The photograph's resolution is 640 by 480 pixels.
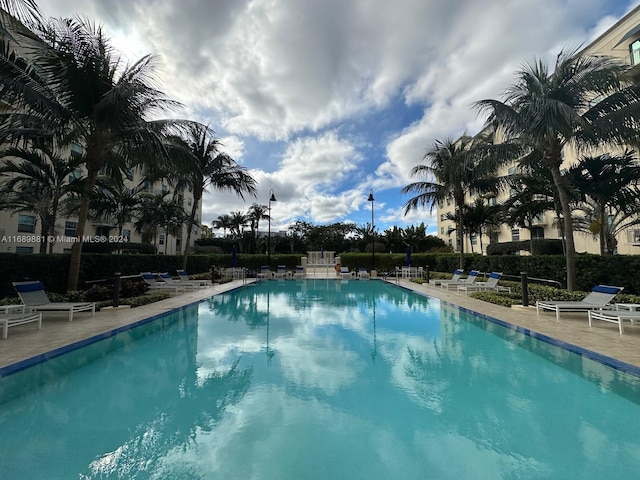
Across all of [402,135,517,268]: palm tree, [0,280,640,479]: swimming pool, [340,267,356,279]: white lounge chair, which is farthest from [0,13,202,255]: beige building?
[0,280,640,479]: swimming pool

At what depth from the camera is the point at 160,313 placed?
9055mm

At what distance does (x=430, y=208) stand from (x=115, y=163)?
17.0 m

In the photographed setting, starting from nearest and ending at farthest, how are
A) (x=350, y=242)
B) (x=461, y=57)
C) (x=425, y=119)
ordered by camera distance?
(x=461, y=57), (x=425, y=119), (x=350, y=242)

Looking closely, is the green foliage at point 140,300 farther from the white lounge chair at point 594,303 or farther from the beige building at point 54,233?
the white lounge chair at point 594,303

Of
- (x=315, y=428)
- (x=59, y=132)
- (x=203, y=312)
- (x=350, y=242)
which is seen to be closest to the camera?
(x=315, y=428)

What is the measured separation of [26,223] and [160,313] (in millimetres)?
26548

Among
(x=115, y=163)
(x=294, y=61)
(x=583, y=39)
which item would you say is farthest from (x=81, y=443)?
(x=583, y=39)

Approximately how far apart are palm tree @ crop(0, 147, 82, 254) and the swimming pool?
9.87 meters

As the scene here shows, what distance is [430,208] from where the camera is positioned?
19.8 meters

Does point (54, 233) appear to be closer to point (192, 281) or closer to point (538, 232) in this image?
point (192, 281)

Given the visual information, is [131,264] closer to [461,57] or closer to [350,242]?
[461,57]

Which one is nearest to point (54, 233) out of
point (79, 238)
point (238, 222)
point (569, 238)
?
point (79, 238)

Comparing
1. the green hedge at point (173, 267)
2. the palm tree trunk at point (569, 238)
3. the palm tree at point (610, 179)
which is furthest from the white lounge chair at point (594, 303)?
the palm tree at point (610, 179)

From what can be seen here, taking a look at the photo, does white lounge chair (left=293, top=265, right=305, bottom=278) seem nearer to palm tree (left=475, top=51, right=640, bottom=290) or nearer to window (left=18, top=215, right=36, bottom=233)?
palm tree (left=475, top=51, right=640, bottom=290)
